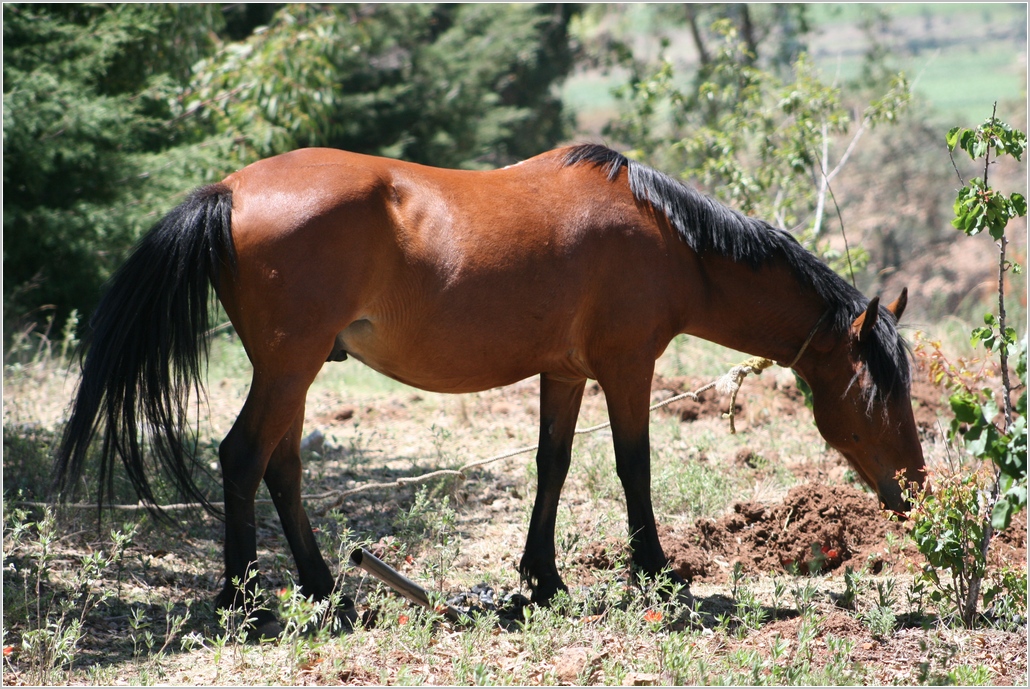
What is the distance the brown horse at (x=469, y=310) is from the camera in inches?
153

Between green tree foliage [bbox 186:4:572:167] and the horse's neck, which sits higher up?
green tree foliage [bbox 186:4:572:167]

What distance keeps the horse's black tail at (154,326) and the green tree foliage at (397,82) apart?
5661 millimetres

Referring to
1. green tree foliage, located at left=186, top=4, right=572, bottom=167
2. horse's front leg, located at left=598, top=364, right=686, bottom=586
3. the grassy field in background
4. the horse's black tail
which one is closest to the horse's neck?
horse's front leg, located at left=598, top=364, right=686, bottom=586

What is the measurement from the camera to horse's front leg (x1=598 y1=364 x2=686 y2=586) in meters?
4.42

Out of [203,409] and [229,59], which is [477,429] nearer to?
[203,409]

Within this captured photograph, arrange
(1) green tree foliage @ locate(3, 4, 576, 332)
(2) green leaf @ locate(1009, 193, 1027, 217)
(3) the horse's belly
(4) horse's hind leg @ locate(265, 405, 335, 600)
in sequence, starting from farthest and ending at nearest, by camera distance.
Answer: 1. (1) green tree foliage @ locate(3, 4, 576, 332)
2. (4) horse's hind leg @ locate(265, 405, 335, 600)
3. (3) the horse's belly
4. (2) green leaf @ locate(1009, 193, 1027, 217)

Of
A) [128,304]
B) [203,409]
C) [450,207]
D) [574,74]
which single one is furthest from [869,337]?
[574,74]

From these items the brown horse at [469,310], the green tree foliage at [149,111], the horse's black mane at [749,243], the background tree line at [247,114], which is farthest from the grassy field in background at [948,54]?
the brown horse at [469,310]

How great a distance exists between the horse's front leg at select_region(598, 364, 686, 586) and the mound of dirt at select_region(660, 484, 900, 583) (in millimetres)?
354

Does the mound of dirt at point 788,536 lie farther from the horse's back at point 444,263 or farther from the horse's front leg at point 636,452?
the horse's back at point 444,263

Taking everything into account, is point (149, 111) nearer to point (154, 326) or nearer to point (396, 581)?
point (154, 326)

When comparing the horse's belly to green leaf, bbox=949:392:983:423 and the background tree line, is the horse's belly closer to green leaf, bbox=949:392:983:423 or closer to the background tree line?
green leaf, bbox=949:392:983:423

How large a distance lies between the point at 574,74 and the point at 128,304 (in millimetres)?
15581

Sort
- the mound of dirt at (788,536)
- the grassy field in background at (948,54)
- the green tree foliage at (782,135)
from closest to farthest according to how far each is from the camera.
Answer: the mound of dirt at (788,536) < the green tree foliage at (782,135) < the grassy field in background at (948,54)
